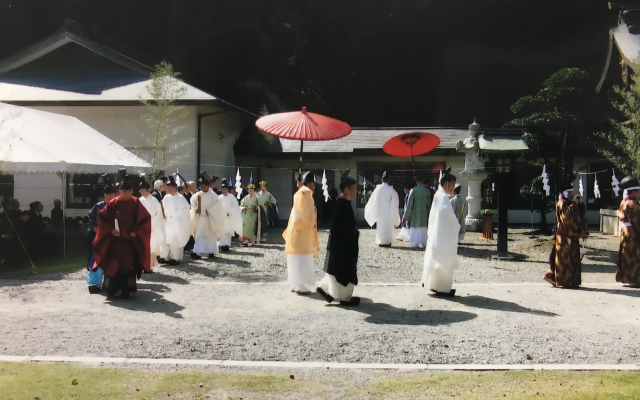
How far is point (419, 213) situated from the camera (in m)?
14.3

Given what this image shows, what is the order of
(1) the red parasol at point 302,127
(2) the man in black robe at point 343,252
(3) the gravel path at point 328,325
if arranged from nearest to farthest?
(3) the gravel path at point 328,325 < (2) the man in black robe at point 343,252 < (1) the red parasol at point 302,127

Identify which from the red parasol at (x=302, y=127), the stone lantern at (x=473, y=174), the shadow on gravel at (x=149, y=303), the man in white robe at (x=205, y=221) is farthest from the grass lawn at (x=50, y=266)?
the stone lantern at (x=473, y=174)

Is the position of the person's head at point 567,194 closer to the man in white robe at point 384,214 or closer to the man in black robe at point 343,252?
the man in black robe at point 343,252

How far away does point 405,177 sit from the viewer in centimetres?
2155

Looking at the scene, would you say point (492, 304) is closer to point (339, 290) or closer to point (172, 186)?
point (339, 290)

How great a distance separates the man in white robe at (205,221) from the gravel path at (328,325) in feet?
11.2

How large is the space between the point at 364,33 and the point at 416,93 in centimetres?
534

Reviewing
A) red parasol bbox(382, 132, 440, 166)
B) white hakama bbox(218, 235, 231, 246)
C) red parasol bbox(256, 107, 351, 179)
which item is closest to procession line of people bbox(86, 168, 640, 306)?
red parasol bbox(256, 107, 351, 179)

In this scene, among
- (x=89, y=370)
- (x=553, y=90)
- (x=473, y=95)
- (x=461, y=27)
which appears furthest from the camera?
(x=473, y=95)

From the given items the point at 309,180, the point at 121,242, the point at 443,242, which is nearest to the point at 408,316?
the point at 443,242

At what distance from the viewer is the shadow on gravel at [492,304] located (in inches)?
272

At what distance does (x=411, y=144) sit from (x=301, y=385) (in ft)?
32.3

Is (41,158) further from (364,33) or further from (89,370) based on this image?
(364,33)

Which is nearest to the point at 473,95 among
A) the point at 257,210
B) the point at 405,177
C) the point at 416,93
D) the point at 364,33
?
the point at 416,93
